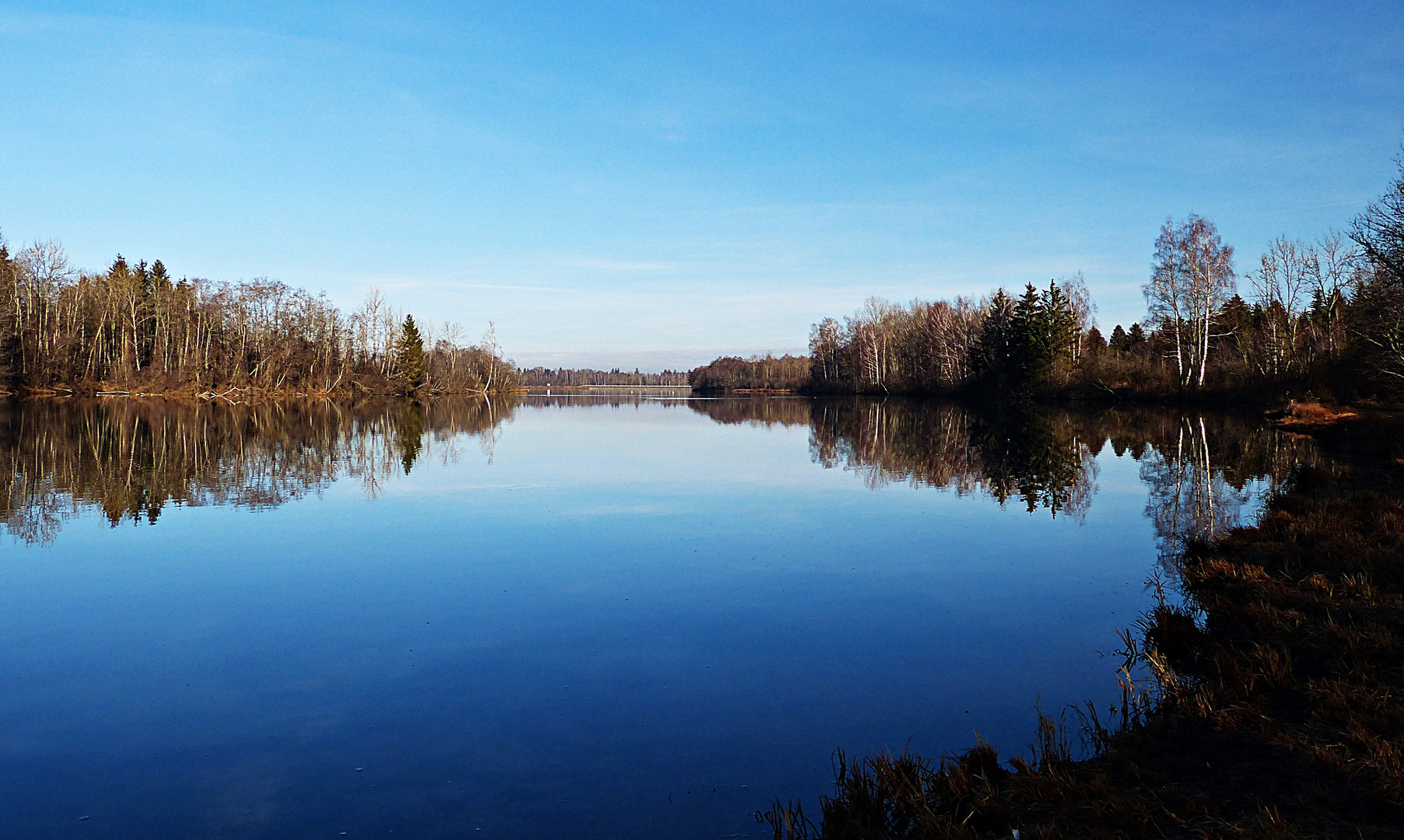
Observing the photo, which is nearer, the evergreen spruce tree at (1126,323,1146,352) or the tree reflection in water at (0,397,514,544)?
the tree reflection in water at (0,397,514,544)

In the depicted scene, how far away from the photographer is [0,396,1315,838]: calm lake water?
4.54 meters

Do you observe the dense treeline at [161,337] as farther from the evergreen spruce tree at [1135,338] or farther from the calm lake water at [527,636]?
the evergreen spruce tree at [1135,338]

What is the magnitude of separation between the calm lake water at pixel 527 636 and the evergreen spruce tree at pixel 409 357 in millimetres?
71863

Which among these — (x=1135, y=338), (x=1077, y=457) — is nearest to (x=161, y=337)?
(x=1077, y=457)

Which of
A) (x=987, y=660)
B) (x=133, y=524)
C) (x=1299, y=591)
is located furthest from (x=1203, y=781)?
(x=133, y=524)

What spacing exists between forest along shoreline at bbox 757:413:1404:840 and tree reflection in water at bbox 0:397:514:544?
1235cm

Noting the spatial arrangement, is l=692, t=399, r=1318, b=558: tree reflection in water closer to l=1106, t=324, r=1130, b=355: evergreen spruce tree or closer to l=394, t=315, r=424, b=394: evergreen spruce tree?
l=1106, t=324, r=1130, b=355: evergreen spruce tree

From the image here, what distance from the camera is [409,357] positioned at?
88.2m

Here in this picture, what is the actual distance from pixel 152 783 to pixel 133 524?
9.61 metres

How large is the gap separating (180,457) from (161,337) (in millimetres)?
53931

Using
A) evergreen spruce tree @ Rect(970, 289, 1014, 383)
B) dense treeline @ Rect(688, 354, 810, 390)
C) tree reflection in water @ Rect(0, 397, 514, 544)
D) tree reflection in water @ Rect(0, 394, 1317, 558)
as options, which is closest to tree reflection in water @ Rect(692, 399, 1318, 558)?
tree reflection in water @ Rect(0, 394, 1317, 558)

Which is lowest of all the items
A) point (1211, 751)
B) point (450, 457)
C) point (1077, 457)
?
point (1211, 751)

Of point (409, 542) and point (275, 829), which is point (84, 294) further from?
point (275, 829)

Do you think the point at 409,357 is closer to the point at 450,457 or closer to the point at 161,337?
the point at 161,337
